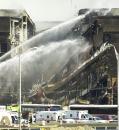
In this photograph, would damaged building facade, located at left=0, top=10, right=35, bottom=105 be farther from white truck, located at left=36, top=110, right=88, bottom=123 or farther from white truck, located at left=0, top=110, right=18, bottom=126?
white truck, located at left=0, top=110, right=18, bottom=126

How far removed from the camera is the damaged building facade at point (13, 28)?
112875mm

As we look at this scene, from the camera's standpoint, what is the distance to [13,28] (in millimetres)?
116000

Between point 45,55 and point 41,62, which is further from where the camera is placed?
point 45,55

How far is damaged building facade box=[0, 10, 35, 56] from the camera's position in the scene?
11288 cm

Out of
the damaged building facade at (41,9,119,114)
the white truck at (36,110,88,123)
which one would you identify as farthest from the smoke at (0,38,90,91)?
the white truck at (36,110,88,123)

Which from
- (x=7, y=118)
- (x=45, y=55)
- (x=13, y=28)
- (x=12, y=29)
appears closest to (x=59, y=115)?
(x=7, y=118)

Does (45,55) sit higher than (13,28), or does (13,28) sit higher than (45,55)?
(13,28)

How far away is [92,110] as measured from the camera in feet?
302

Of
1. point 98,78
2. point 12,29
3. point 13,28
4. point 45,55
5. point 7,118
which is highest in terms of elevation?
point 13,28

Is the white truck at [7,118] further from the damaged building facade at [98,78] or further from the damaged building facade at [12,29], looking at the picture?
the damaged building facade at [12,29]

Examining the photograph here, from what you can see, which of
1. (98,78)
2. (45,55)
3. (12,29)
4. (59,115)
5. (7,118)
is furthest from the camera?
(45,55)

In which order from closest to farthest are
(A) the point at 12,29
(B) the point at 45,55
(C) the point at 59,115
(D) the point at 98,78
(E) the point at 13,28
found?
1. (C) the point at 59,115
2. (D) the point at 98,78
3. (A) the point at 12,29
4. (E) the point at 13,28
5. (B) the point at 45,55

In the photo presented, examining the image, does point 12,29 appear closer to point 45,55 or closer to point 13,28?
point 13,28

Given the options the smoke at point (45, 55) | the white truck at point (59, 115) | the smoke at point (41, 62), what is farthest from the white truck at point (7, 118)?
the smoke at point (45, 55)
